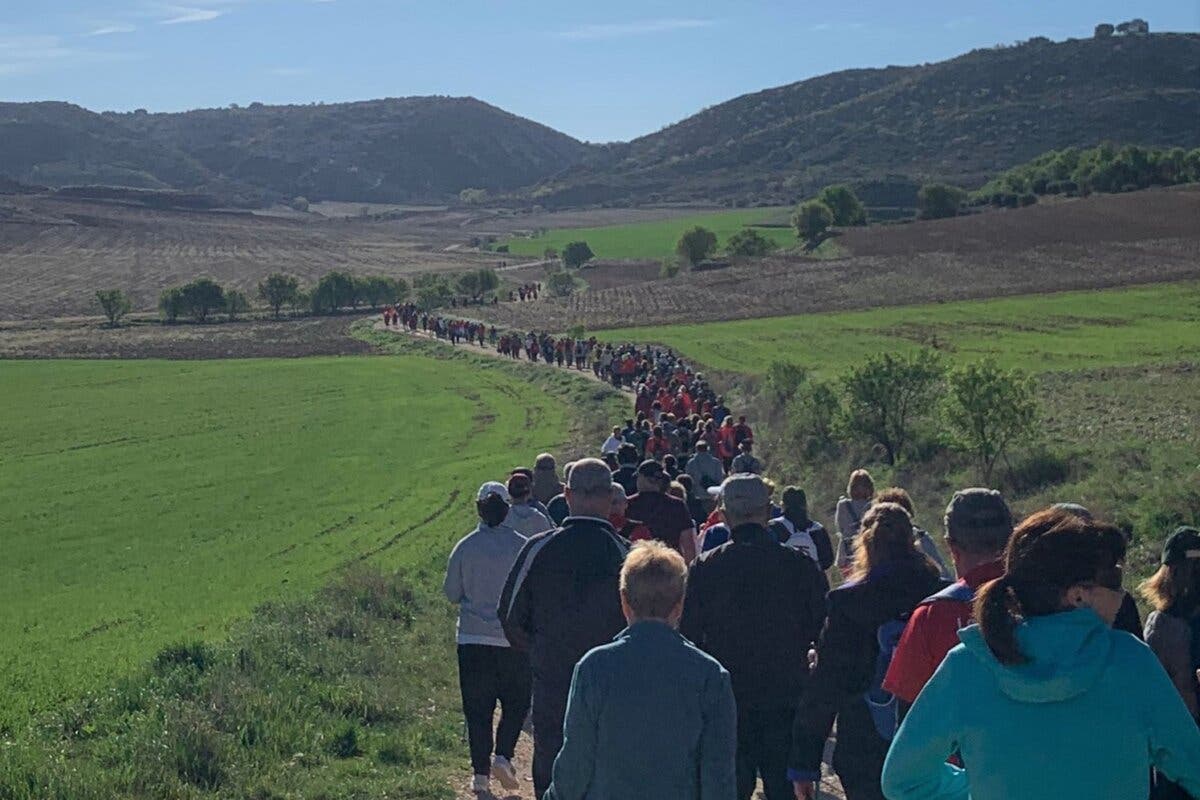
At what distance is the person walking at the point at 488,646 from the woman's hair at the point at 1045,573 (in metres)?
4.35

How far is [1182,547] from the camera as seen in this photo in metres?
5.08

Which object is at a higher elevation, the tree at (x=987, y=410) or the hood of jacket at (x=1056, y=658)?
the hood of jacket at (x=1056, y=658)

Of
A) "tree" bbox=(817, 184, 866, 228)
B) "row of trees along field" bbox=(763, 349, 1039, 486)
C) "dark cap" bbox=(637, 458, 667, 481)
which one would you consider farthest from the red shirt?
"tree" bbox=(817, 184, 866, 228)

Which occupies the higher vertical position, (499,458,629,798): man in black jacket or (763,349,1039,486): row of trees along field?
(499,458,629,798): man in black jacket

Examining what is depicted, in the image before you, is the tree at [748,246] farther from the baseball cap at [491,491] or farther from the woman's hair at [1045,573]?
the woman's hair at [1045,573]

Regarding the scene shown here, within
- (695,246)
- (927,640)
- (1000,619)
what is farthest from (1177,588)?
(695,246)

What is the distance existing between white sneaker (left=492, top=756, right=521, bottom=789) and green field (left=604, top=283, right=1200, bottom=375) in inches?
1261

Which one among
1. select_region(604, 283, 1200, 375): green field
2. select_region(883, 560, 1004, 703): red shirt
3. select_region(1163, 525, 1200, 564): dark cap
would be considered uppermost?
select_region(1163, 525, 1200, 564): dark cap

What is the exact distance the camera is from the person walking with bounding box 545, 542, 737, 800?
167 inches

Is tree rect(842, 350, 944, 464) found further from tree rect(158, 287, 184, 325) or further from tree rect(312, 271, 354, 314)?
tree rect(312, 271, 354, 314)

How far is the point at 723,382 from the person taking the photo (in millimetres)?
40250

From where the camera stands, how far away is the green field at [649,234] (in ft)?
464

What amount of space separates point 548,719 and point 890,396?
19919mm

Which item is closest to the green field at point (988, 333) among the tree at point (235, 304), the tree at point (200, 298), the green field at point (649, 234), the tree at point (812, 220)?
the tree at point (200, 298)
